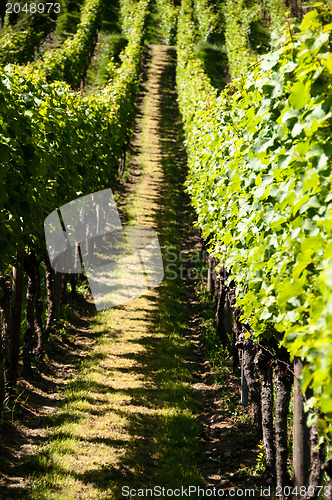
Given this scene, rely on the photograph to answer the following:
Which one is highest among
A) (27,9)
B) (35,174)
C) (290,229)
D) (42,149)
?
(27,9)

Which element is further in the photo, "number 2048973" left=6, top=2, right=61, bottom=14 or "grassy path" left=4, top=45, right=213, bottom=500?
"number 2048973" left=6, top=2, right=61, bottom=14

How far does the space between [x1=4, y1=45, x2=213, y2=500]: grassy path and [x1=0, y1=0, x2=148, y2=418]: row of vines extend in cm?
96

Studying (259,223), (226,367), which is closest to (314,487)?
(259,223)

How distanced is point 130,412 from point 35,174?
11.5ft

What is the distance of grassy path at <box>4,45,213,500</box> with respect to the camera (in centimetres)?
523

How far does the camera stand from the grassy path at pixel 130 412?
523cm

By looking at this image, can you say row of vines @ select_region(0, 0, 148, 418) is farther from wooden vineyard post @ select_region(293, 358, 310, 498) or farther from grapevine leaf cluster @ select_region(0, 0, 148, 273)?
wooden vineyard post @ select_region(293, 358, 310, 498)

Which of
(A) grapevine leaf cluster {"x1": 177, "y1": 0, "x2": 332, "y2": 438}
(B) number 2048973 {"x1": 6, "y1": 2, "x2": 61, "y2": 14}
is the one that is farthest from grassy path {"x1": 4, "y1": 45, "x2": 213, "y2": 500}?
(B) number 2048973 {"x1": 6, "y1": 2, "x2": 61, "y2": 14}

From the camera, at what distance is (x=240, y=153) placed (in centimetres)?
502

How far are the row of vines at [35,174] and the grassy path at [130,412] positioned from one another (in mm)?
963

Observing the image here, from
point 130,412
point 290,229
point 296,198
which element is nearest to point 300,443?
point 290,229

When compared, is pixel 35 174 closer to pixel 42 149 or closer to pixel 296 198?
pixel 42 149

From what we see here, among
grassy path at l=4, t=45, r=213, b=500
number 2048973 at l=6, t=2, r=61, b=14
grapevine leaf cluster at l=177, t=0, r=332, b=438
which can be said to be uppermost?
number 2048973 at l=6, t=2, r=61, b=14

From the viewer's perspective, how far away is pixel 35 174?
16.5 ft
